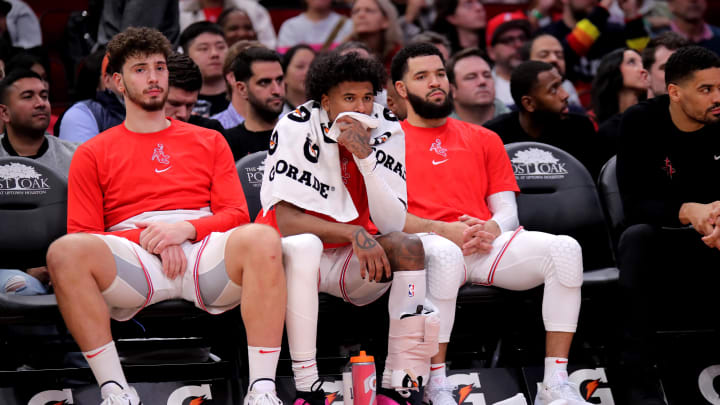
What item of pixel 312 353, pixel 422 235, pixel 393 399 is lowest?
pixel 393 399

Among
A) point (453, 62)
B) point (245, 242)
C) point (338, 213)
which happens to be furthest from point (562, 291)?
point (453, 62)

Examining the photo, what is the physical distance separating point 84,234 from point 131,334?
3.67 ft

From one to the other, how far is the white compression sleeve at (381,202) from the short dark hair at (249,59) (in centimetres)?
214

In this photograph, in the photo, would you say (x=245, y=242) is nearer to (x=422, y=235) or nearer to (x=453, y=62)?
(x=422, y=235)

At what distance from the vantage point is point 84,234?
3.33 meters

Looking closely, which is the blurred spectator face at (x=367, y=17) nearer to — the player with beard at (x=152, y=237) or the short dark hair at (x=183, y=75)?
the short dark hair at (x=183, y=75)

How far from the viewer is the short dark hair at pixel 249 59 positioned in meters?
5.50

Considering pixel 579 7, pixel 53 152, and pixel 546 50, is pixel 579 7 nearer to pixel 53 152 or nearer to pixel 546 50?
pixel 546 50

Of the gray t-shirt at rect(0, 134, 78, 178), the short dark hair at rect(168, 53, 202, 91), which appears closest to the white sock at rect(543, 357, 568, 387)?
the short dark hair at rect(168, 53, 202, 91)

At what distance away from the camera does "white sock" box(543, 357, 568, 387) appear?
365cm

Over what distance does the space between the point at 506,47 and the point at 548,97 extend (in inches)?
82.4

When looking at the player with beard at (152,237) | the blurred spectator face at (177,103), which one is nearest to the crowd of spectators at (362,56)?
the blurred spectator face at (177,103)

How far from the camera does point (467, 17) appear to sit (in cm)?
790

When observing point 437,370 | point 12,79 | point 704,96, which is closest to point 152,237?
point 437,370
